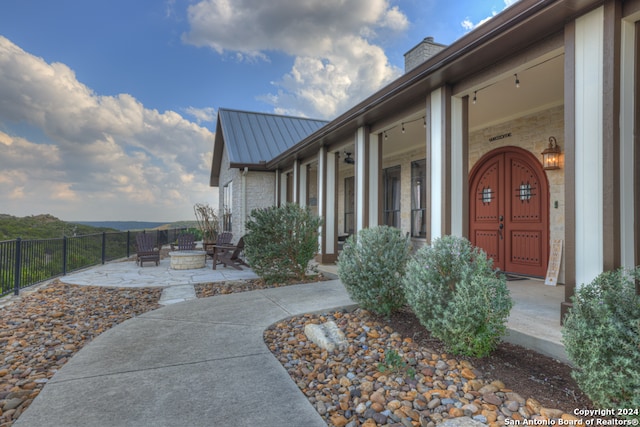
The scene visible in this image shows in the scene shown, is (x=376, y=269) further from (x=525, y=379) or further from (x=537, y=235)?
(x=537, y=235)

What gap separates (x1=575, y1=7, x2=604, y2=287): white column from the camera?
287 cm

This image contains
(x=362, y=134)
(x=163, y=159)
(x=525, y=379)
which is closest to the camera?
(x=525, y=379)

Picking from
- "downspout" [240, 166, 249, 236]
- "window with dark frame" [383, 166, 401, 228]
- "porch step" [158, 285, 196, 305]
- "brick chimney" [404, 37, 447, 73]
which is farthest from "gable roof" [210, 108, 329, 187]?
"porch step" [158, 285, 196, 305]

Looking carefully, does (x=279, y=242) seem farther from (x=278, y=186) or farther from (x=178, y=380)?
(x=278, y=186)

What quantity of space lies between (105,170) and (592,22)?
1522 cm

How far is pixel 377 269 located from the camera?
3549 mm

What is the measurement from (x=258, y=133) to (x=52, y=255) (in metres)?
8.05

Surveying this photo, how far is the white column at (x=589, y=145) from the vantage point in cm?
287

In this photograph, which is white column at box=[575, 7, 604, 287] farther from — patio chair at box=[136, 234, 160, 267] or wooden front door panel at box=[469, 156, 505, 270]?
patio chair at box=[136, 234, 160, 267]

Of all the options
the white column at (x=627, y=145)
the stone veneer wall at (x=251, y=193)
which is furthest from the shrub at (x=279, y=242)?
the stone veneer wall at (x=251, y=193)

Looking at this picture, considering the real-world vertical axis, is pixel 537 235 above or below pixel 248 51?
below

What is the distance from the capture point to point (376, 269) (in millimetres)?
3551

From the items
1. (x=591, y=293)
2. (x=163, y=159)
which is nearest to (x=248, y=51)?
(x=163, y=159)

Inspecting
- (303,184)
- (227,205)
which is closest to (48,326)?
(303,184)
